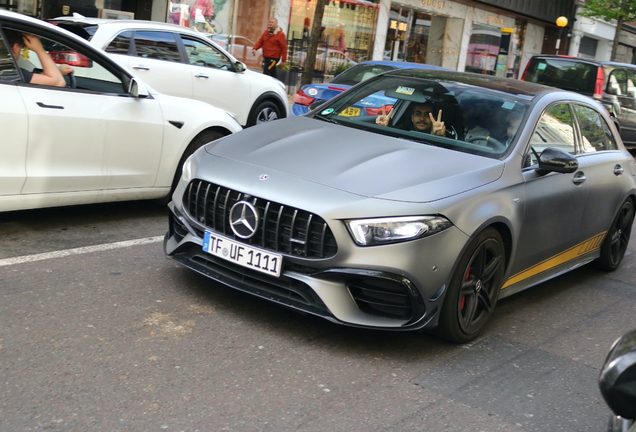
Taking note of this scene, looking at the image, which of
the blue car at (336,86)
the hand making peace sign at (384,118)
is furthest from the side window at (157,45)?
the hand making peace sign at (384,118)

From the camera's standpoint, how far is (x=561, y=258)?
18.6ft

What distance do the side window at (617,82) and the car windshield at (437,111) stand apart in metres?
10.7

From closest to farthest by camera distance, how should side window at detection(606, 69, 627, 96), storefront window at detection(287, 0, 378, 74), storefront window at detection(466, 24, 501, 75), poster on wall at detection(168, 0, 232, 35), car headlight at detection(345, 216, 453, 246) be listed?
car headlight at detection(345, 216, 453, 246)
side window at detection(606, 69, 627, 96)
poster on wall at detection(168, 0, 232, 35)
storefront window at detection(287, 0, 378, 74)
storefront window at detection(466, 24, 501, 75)

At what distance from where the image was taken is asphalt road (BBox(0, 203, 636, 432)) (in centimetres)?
338

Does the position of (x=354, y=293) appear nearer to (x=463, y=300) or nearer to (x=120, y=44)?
(x=463, y=300)

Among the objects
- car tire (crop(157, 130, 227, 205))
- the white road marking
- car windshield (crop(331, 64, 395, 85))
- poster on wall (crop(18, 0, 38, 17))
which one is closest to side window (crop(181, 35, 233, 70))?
car windshield (crop(331, 64, 395, 85))

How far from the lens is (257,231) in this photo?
426 cm

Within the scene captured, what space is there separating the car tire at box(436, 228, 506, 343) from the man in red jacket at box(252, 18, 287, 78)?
1309 cm

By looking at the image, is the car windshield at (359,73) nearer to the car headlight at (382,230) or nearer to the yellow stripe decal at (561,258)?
the yellow stripe decal at (561,258)

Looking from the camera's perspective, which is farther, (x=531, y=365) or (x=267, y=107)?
(x=267, y=107)

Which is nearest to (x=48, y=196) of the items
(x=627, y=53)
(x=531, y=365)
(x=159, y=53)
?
(x=531, y=365)

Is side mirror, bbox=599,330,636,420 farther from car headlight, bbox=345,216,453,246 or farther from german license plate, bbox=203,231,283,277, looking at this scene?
german license plate, bbox=203,231,283,277

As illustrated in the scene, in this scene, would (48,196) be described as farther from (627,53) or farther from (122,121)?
(627,53)

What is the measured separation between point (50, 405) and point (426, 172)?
2.31m
